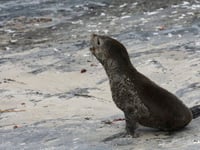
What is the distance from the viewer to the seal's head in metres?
6.36

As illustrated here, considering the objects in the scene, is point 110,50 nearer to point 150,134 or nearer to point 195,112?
point 150,134

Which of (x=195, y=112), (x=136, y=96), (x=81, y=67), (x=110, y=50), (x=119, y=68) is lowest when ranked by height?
(x=81, y=67)

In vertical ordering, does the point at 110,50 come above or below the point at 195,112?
above

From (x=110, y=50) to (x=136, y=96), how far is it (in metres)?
0.53

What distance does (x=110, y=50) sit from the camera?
20.9 feet

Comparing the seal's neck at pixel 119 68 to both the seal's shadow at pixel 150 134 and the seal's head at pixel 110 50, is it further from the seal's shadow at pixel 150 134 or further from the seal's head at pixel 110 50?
the seal's shadow at pixel 150 134

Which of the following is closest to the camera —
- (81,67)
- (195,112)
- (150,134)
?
(150,134)

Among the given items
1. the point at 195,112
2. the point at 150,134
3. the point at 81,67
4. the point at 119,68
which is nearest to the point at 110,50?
the point at 119,68

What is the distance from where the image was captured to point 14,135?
6895mm

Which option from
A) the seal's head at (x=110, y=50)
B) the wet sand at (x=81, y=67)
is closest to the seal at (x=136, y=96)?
the seal's head at (x=110, y=50)

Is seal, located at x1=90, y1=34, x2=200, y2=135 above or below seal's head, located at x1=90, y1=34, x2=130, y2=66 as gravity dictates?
below

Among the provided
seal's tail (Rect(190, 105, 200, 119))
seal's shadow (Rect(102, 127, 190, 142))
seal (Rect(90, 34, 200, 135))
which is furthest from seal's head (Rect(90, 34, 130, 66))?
seal's tail (Rect(190, 105, 200, 119))

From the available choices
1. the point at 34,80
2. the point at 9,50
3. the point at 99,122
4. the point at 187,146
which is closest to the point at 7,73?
the point at 34,80

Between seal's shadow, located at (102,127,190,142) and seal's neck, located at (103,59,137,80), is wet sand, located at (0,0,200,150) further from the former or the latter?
seal's neck, located at (103,59,137,80)
